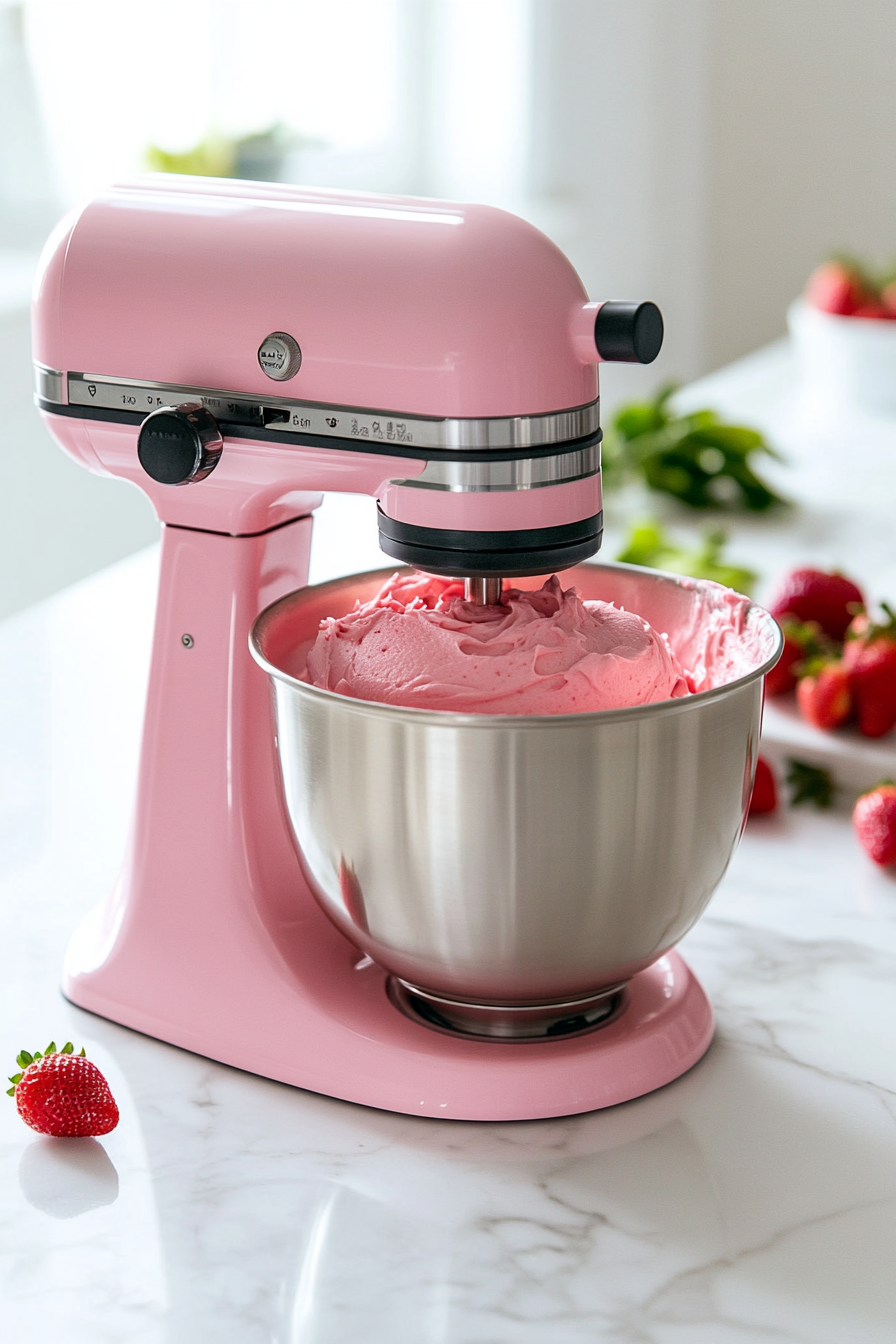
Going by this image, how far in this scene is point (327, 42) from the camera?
363 centimetres

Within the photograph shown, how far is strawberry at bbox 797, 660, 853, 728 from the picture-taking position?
3.93 feet

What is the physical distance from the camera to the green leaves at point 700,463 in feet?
6.10

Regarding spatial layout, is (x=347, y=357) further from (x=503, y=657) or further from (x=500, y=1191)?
(x=500, y=1191)

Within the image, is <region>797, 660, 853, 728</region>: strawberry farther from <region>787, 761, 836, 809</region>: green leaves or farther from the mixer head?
the mixer head

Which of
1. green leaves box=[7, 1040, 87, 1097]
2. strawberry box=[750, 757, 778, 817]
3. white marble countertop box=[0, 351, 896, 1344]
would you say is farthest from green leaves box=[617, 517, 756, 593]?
green leaves box=[7, 1040, 87, 1097]

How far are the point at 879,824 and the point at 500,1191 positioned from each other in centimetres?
45

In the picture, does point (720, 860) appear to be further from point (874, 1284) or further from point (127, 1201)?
point (127, 1201)

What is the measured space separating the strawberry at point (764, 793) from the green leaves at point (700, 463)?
79cm

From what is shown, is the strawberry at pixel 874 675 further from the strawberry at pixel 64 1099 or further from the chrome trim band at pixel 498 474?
the strawberry at pixel 64 1099

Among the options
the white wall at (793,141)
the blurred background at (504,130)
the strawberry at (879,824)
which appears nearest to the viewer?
the strawberry at (879,824)

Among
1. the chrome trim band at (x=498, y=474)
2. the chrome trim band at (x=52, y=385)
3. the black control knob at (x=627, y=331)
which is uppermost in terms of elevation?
the black control knob at (x=627, y=331)

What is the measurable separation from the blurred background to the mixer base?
189cm

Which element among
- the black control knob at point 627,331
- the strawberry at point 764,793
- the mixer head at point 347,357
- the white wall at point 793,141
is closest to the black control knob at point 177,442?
the mixer head at point 347,357

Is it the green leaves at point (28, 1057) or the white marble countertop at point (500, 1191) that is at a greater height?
the green leaves at point (28, 1057)
